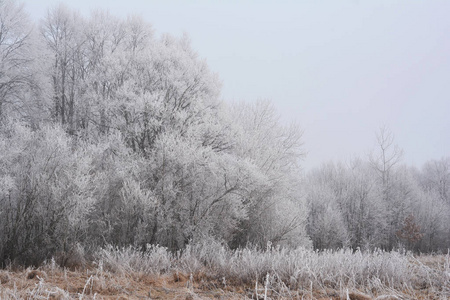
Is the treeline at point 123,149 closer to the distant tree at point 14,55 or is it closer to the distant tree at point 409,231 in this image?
the distant tree at point 14,55

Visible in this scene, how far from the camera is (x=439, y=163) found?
43812 millimetres

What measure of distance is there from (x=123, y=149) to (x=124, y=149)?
0.04m

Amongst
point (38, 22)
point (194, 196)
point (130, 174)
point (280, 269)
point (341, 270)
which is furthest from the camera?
point (38, 22)

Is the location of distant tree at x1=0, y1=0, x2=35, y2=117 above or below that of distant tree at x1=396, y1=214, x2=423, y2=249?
above

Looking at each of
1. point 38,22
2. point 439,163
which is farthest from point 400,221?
point 38,22

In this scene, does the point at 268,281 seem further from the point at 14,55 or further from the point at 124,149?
the point at 14,55

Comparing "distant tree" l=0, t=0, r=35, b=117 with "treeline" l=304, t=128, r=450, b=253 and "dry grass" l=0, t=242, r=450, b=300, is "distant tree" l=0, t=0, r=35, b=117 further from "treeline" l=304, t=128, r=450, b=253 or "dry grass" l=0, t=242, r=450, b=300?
"treeline" l=304, t=128, r=450, b=253

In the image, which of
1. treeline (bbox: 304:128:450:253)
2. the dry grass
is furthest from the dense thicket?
treeline (bbox: 304:128:450:253)

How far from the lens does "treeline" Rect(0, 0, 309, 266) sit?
35.2 ft

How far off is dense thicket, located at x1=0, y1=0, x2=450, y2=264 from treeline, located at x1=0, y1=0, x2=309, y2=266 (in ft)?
0.19

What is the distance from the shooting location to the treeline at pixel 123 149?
35.2 ft

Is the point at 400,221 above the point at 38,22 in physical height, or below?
below

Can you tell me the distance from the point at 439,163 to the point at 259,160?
137 feet

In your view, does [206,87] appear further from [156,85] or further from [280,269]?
[280,269]
